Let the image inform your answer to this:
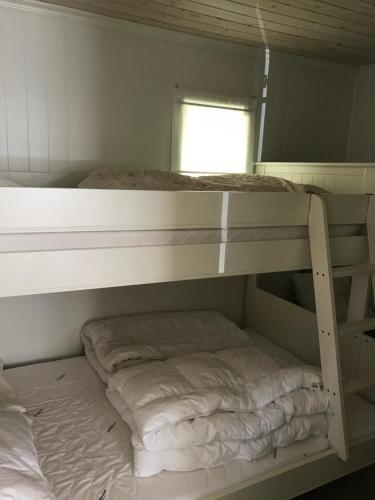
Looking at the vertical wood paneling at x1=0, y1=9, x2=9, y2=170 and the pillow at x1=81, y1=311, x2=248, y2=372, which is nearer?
the vertical wood paneling at x1=0, y1=9, x2=9, y2=170

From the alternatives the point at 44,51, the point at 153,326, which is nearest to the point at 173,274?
the point at 153,326

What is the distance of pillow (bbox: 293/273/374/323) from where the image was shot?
2.76 m

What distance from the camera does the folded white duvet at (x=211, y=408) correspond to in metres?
1.70

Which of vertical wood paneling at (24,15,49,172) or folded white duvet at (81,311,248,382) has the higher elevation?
vertical wood paneling at (24,15,49,172)

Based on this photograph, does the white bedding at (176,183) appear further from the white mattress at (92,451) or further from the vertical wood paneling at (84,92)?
the white mattress at (92,451)

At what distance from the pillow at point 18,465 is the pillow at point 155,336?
64 centimetres

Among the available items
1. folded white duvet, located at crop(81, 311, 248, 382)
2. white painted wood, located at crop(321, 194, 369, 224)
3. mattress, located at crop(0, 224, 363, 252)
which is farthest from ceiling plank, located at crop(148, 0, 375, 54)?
folded white duvet, located at crop(81, 311, 248, 382)

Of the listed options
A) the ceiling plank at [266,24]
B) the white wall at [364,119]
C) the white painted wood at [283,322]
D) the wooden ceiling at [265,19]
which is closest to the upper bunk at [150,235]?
the white painted wood at [283,322]

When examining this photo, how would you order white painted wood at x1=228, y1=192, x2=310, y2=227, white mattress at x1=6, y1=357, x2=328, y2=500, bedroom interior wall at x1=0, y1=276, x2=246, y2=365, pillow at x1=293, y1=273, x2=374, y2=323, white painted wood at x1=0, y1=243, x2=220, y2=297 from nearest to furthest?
white painted wood at x1=0, y1=243, x2=220, y2=297 → white mattress at x1=6, y1=357, x2=328, y2=500 → white painted wood at x1=228, y1=192, x2=310, y2=227 → bedroom interior wall at x1=0, y1=276, x2=246, y2=365 → pillow at x1=293, y1=273, x2=374, y2=323

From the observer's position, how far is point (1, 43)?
7.25ft

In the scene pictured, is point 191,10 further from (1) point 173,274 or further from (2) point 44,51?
(1) point 173,274

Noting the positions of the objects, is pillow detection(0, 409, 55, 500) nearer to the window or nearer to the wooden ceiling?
the window

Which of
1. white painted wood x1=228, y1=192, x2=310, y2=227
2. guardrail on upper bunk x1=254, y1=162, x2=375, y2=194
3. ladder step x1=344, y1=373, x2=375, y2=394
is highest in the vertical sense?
guardrail on upper bunk x1=254, y1=162, x2=375, y2=194

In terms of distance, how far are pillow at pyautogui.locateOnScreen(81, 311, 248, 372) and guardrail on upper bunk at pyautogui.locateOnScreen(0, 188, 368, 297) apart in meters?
0.81
